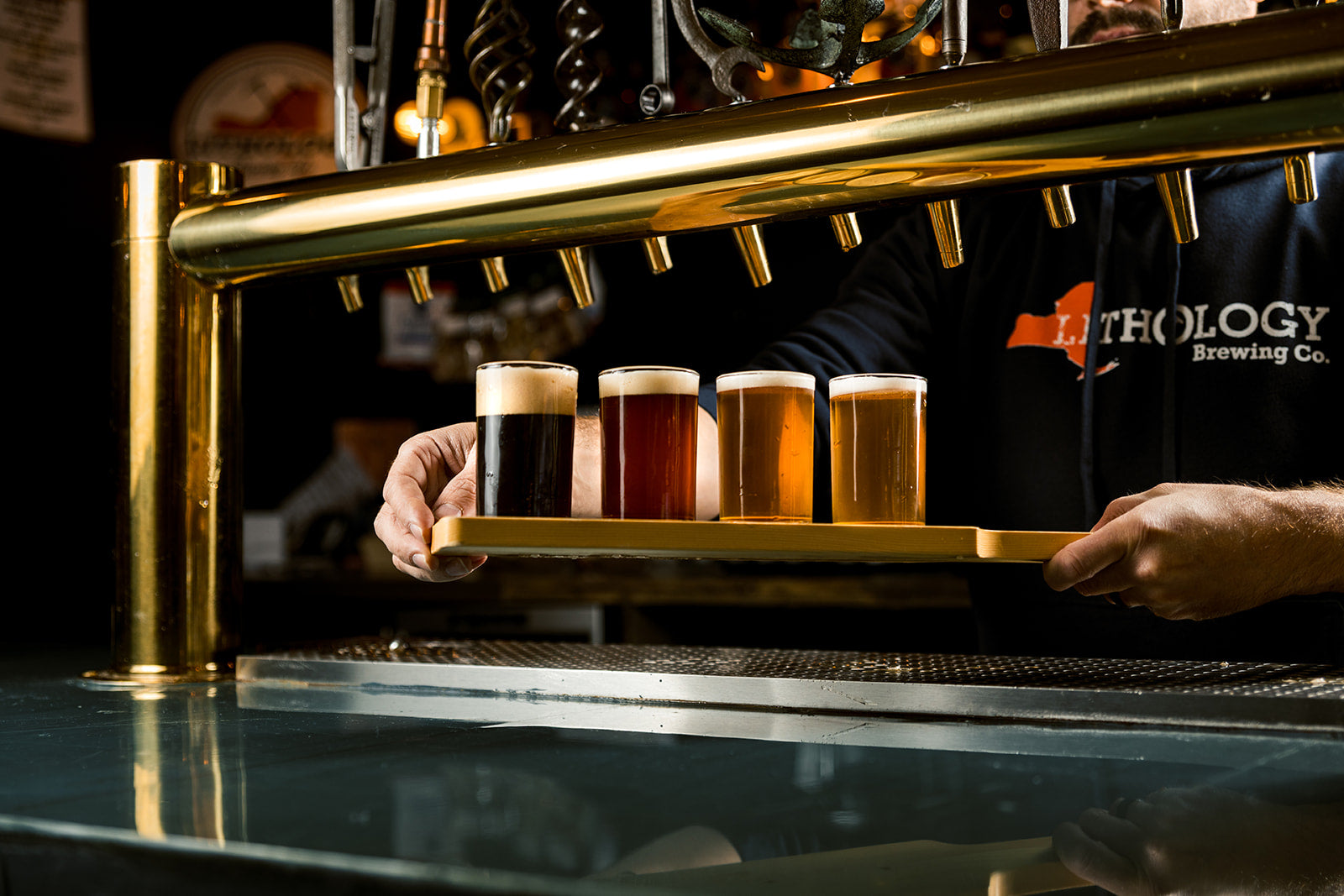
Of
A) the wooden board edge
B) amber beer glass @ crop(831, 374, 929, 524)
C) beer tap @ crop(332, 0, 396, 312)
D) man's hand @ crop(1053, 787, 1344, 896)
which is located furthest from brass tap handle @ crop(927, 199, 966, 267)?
beer tap @ crop(332, 0, 396, 312)

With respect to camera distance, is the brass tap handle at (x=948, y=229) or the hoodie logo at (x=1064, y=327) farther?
the hoodie logo at (x=1064, y=327)

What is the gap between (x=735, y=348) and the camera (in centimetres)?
409

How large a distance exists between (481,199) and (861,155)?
0.35 meters

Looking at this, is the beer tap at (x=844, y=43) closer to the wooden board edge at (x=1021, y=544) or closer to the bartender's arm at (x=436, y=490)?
the wooden board edge at (x=1021, y=544)

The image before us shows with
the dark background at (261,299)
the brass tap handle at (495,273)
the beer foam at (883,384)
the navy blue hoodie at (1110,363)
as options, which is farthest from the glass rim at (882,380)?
the dark background at (261,299)

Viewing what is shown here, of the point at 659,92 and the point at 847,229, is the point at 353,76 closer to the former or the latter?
the point at 659,92

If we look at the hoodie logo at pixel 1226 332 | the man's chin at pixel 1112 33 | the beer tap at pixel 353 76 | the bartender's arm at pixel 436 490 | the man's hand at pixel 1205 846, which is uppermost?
the man's chin at pixel 1112 33

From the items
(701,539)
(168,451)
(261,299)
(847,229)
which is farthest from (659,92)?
(261,299)

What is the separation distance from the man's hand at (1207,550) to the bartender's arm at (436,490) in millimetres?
462

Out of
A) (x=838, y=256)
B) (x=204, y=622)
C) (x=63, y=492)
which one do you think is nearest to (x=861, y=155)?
(x=204, y=622)

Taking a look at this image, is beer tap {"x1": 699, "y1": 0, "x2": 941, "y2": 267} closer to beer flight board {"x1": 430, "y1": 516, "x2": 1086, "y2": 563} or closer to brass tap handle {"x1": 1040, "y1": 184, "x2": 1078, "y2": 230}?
brass tap handle {"x1": 1040, "y1": 184, "x2": 1078, "y2": 230}

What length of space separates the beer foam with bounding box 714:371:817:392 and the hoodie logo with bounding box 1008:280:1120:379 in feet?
3.14

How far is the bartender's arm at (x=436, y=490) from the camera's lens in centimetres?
103

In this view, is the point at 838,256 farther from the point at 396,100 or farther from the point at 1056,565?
the point at 1056,565
